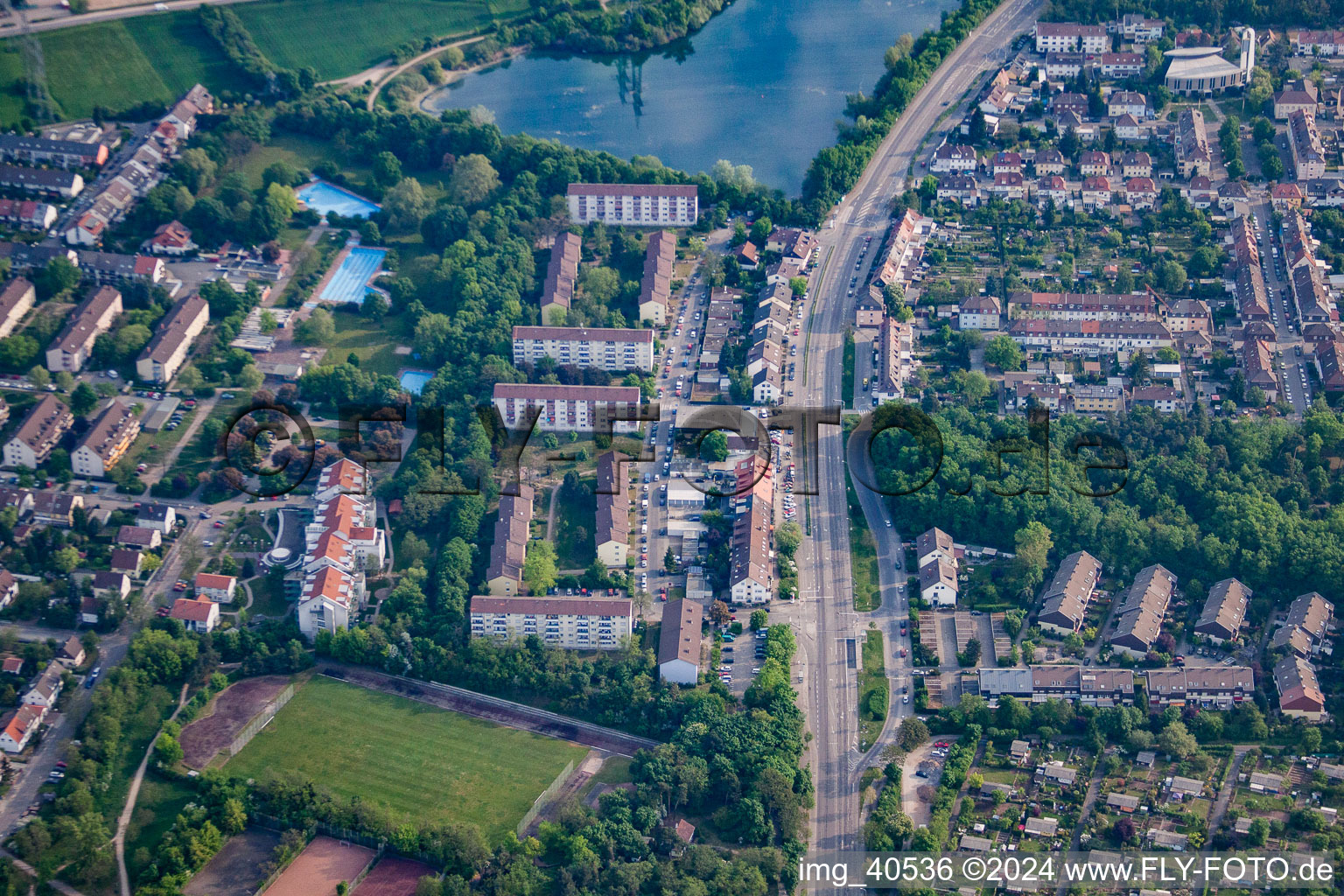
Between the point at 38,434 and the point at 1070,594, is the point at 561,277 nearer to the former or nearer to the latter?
the point at 38,434

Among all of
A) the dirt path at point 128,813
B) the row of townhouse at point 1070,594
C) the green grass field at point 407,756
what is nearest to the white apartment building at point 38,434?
the dirt path at point 128,813

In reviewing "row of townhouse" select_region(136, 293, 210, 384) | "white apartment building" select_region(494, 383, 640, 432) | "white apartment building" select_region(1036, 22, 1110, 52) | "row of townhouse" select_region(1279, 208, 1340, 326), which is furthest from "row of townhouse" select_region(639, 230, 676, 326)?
"row of townhouse" select_region(1279, 208, 1340, 326)

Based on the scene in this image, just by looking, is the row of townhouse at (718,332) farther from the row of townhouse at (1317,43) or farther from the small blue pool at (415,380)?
the row of townhouse at (1317,43)

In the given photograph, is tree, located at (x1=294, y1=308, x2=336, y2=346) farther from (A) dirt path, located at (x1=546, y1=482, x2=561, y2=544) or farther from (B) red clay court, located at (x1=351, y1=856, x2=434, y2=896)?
(B) red clay court, located at (x1=351, y1=856, x2=434, y2=896)

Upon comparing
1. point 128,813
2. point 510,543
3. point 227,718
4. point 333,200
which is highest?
point 333,200

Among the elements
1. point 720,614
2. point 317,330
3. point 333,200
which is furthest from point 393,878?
point 333,200

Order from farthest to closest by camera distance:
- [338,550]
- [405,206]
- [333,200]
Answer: [333,200], [405,206], [338,550]
